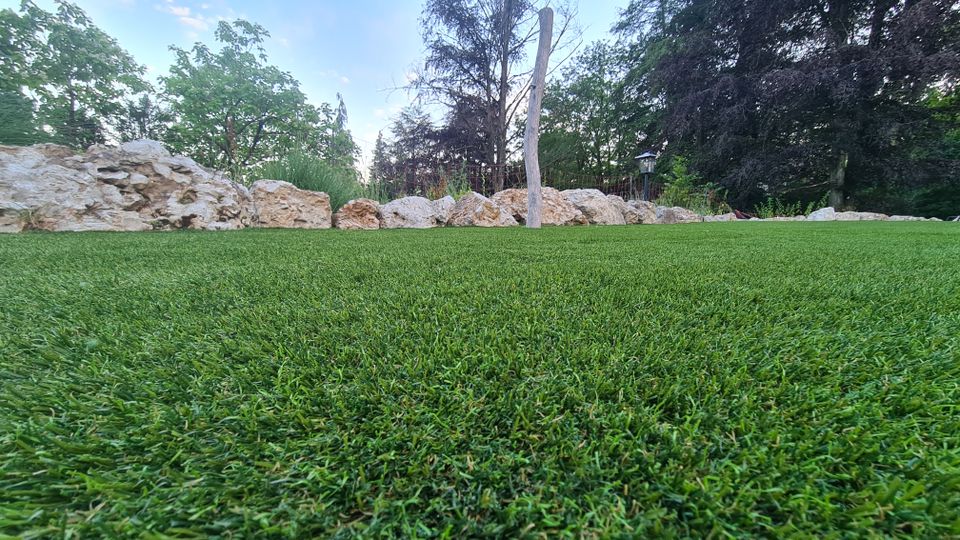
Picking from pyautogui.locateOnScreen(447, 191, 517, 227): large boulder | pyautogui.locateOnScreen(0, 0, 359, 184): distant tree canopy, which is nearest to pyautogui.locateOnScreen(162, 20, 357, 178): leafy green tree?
pyautogui.locateOnScreen(0, 0, 359, 184): distant tree canopy

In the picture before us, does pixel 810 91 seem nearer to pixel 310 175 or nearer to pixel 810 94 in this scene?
pixel 810 94

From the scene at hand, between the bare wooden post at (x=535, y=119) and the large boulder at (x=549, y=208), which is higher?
the bare wooden post at (x=535, y=119)

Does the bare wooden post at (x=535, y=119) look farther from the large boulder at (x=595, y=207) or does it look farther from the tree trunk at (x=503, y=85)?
the tree trunk at (x=503, y=85)

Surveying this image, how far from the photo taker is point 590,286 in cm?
126

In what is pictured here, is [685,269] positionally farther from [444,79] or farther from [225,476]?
[444,79]

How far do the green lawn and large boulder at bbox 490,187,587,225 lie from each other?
16.9 feet

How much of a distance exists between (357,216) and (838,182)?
1338 cm

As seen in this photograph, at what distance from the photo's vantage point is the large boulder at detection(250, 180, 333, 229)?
4742 millimetres

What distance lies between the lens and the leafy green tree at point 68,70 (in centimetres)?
875

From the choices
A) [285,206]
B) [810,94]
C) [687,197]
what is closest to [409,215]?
[285,206]

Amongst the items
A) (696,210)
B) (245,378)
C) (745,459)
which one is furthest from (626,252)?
(696,210)

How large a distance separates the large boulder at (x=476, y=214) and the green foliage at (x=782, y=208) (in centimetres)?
880

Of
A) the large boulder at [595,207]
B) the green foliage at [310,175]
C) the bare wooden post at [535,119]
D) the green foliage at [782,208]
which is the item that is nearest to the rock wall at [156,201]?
the bare wooden post at [535,119]

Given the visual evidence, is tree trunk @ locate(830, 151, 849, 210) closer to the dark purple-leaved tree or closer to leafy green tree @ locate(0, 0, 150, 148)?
the dark purple-leaved tree
